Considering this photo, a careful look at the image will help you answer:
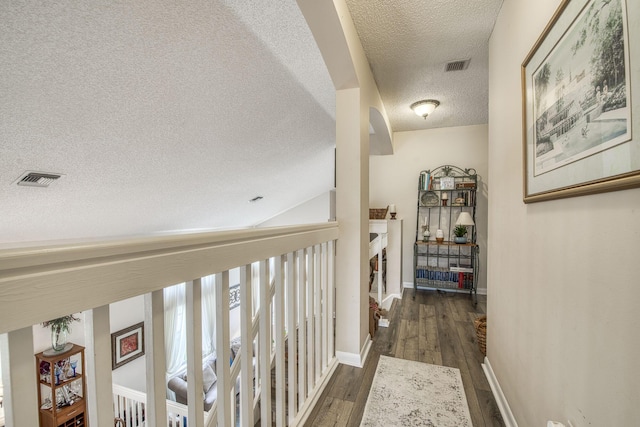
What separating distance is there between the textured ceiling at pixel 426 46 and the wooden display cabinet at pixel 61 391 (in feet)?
14.2

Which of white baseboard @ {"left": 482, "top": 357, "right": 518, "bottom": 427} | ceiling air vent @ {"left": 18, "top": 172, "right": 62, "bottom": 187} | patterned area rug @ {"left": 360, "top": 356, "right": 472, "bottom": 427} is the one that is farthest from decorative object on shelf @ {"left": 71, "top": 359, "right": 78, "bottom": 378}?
white baseboard @ {"left": 482, "top": 357, "right": 518, "bottom": 427}

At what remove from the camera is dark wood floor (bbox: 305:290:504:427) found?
1.55 meters

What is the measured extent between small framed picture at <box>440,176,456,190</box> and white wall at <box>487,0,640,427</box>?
7.42 feet

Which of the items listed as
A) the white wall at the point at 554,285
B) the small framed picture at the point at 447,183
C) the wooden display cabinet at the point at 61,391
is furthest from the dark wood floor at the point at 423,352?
the wooden display cabinet at the point at 61,391

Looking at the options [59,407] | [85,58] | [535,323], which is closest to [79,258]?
[535,323]

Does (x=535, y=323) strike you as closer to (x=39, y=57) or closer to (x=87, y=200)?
(x=39, y=57)

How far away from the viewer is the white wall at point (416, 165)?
13.3 feet

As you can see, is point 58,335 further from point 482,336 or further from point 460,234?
point 460,234

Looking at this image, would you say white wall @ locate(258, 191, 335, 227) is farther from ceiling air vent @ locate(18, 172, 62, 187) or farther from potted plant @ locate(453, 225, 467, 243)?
ceiling air vent @ locate(18, 172, 62, 187)

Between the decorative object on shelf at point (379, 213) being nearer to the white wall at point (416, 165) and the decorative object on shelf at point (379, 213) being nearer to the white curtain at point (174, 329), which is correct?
A: the white wall at point (416, 165)

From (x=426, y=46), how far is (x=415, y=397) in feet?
8.21

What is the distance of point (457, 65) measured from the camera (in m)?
2.43

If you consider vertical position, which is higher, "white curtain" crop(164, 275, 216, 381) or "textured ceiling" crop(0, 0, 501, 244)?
"textured ceiling" crop(0, 0, 501, 244)

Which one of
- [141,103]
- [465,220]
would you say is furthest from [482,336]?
[141,103]
